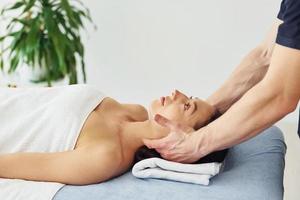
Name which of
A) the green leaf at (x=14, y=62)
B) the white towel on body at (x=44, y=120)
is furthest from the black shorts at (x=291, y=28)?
the green leaf at (x=14, y=62)

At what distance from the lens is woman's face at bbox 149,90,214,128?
1.65 meters

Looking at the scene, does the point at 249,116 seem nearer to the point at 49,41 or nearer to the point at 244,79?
the point at 244,79

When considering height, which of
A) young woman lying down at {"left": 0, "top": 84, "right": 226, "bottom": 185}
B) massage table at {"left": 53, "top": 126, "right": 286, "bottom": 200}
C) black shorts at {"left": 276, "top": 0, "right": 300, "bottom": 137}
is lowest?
massage table at {"left": 53, "top": 126, "right": 286, "bottom": 200}

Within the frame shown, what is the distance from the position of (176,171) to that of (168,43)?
1654mm

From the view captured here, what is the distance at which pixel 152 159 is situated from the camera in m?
1.49

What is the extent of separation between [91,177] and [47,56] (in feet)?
4.55

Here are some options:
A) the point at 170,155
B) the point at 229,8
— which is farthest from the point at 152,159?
the point at 229,8

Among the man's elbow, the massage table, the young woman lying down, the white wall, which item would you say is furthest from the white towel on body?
the white wall

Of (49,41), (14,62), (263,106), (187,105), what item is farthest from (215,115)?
(14,62)

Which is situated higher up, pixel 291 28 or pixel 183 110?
Answer: pixel 291 28

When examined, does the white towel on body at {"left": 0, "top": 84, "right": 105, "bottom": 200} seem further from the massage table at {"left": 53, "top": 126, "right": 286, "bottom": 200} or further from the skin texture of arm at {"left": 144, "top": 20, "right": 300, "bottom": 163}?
the skin texture of arm at {"left": 144, "top": 20, "right": 300, "bottom": 163}

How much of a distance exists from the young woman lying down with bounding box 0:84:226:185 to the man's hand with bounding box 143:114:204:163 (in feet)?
0.41

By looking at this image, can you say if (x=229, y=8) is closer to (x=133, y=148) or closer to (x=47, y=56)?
(x=47, y=56)

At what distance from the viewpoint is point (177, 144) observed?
148cm
